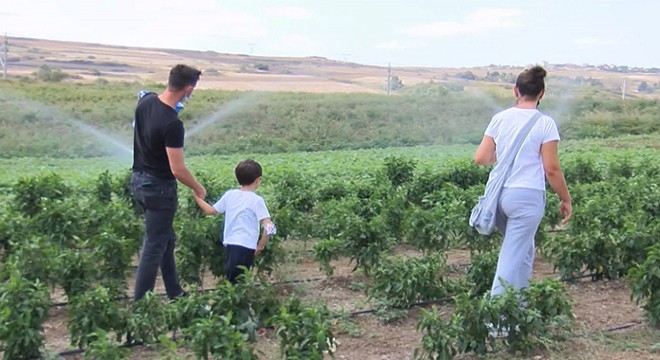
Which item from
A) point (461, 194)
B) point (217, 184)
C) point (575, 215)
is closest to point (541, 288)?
point (575, 215)

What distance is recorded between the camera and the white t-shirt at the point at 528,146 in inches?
219

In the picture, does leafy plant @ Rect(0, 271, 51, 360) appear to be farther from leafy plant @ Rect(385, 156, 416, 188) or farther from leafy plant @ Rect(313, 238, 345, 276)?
leafy plant @ Rect(385, 156, 416, 188)

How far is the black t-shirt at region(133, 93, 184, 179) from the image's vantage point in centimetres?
554

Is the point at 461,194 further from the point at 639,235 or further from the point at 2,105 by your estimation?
the point at 2,105

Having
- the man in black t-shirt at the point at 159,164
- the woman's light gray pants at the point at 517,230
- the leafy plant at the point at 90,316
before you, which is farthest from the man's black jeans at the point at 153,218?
the woman's light gray pants at the point at 517,230

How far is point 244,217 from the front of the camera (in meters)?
5.98

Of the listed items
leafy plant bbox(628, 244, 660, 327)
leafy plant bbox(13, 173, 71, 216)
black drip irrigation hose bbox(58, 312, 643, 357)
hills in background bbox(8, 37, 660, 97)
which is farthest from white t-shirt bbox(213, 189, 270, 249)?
hills in background bbox(8, 37, 660, 97)

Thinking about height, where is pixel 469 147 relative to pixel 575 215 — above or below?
below

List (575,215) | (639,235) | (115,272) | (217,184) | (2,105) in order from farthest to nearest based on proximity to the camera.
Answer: (2,105) → (217,184) → (575,215) → (639,235) → (115,272)

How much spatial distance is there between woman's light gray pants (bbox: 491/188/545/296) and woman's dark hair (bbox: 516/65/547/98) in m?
0.67

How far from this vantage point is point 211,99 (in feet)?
99.5

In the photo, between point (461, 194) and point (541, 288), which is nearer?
point (541, 288)

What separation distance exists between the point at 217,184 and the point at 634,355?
470 cm

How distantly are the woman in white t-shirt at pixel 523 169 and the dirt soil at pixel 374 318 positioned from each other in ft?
2.29
